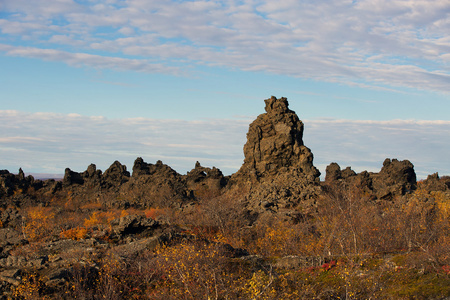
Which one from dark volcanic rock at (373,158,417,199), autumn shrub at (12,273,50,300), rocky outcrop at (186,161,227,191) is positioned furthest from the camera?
rocky outcrop at (186,161,227,191)

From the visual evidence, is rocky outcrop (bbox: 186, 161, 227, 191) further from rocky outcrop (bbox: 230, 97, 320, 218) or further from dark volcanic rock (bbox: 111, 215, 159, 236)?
A: dark volcanic rock (bbox: 111, 215, 159, 236)

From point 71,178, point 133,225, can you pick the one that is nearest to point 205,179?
point 71,178

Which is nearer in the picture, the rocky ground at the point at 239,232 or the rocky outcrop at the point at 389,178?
the rocky ground at the point at 239,232

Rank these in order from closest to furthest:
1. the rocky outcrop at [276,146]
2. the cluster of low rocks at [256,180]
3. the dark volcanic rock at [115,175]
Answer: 1. the cluster of low rocks at [256,180]
2. the rocky outcrop at [276,146]
3. the dark volcanic rock at [115,175]

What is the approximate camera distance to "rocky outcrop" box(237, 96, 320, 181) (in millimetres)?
67875

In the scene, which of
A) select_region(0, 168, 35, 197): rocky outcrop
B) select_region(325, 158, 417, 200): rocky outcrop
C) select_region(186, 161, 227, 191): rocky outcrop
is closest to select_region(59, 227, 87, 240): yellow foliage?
select_region(325, 158, 417, 200): rocky outcrop

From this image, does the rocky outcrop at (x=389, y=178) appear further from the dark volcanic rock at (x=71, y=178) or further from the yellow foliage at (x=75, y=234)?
the dark volcanic rock at (x=71, y=178)

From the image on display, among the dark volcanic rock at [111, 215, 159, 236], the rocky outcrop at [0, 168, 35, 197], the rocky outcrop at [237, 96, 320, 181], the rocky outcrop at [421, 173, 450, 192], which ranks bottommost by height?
the dark volcanic rock at [111, 215, 159, 236]

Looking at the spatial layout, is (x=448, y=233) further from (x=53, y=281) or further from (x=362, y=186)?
(x=362, y=186)

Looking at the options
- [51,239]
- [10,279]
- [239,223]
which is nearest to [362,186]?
[239,223]

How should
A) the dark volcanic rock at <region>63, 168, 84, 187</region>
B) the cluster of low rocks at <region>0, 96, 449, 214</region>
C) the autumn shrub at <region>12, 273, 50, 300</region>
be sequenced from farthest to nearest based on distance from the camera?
the dark volcanic rock at <region>63, 168, 84, 187</region> → the cluster of low rocks at <region>0, 96, 449, 214</region> → the autumn shrub at <region>12, 273, 50, 300</region>

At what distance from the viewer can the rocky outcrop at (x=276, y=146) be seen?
223 feet

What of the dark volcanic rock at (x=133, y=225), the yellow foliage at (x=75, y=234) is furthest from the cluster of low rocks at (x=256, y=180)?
the yellow foliage at (x=75, y=234)

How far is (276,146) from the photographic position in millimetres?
68500
